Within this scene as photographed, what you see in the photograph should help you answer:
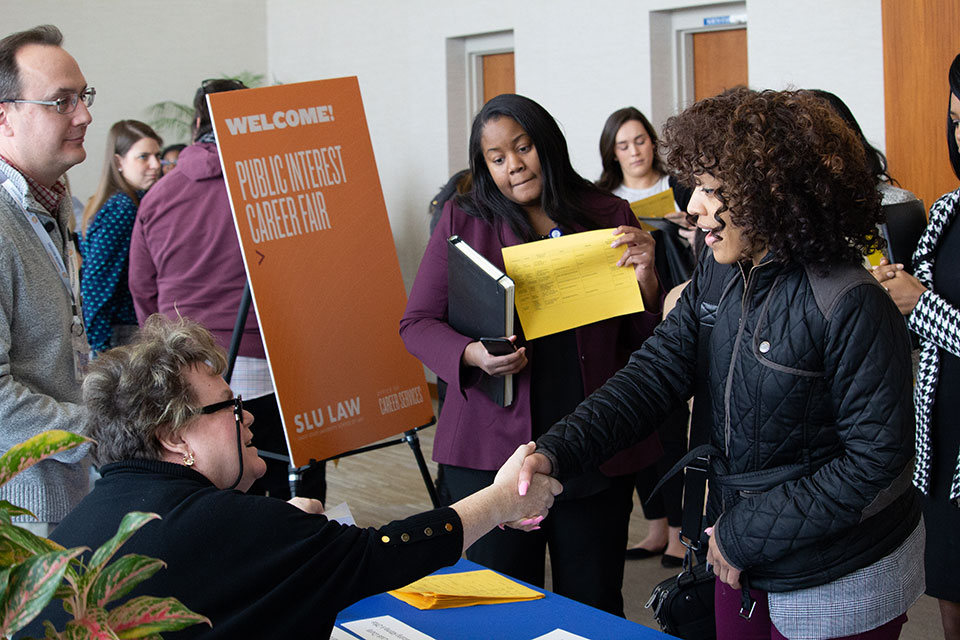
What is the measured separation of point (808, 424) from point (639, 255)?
836 mm

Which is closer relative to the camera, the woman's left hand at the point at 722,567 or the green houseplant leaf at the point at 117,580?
the green houseplant leaf at the point at 117,580

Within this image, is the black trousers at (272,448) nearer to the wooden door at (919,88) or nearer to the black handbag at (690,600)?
the black handbag at (690,600)

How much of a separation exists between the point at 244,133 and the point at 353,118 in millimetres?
403

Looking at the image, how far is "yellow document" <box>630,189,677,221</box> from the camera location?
12.7ft

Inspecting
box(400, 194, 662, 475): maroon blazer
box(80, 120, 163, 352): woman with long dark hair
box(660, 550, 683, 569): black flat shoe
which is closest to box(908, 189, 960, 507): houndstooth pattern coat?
box(400, 194, 662, 475): maroon blazer

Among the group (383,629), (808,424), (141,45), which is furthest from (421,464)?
(141,45)

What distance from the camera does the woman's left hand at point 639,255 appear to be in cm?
227

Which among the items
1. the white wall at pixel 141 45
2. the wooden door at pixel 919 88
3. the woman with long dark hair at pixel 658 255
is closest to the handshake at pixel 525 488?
the woman with long dark hair at pixel 658 255

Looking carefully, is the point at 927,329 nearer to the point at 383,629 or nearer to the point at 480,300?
the point at 480,300

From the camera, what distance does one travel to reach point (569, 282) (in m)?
2.24

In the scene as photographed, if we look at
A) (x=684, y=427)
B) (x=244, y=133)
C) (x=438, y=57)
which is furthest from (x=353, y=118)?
(x=438, y=57)

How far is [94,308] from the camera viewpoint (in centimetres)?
389

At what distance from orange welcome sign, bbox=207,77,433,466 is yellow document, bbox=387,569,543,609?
1185 mm

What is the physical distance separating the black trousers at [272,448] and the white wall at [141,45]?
182 inches
